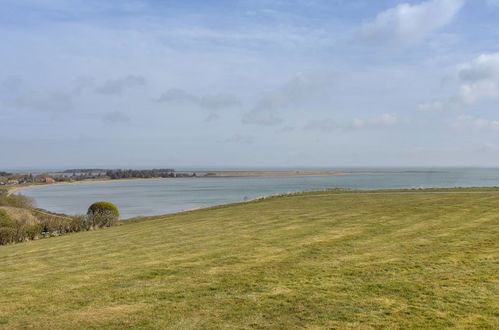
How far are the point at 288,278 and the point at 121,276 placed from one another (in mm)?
3751

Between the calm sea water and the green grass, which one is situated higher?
the green grass

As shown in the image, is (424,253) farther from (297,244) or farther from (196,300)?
(196,300)

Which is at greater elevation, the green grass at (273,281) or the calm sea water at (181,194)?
the green grass at (273,281)

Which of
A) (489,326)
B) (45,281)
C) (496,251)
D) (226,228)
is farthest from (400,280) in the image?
(226,228)

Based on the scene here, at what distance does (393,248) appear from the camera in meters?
9.98

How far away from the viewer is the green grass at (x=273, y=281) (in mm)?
5910

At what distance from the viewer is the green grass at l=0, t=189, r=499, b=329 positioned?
5910 millimetres

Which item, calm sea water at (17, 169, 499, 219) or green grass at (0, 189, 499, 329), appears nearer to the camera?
green grass at (0, 189, 499, 329)

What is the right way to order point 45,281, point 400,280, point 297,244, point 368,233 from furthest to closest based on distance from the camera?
point 368,233 → point 297,244 → point 45,281 → point 400,280

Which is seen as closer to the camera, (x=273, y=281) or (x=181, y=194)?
(x=273, y=281)

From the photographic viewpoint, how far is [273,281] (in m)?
7.70

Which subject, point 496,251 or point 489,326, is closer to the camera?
point 489,326

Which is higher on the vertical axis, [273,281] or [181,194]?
[273,281]

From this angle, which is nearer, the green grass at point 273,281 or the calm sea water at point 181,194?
the green grass at point 273,281
